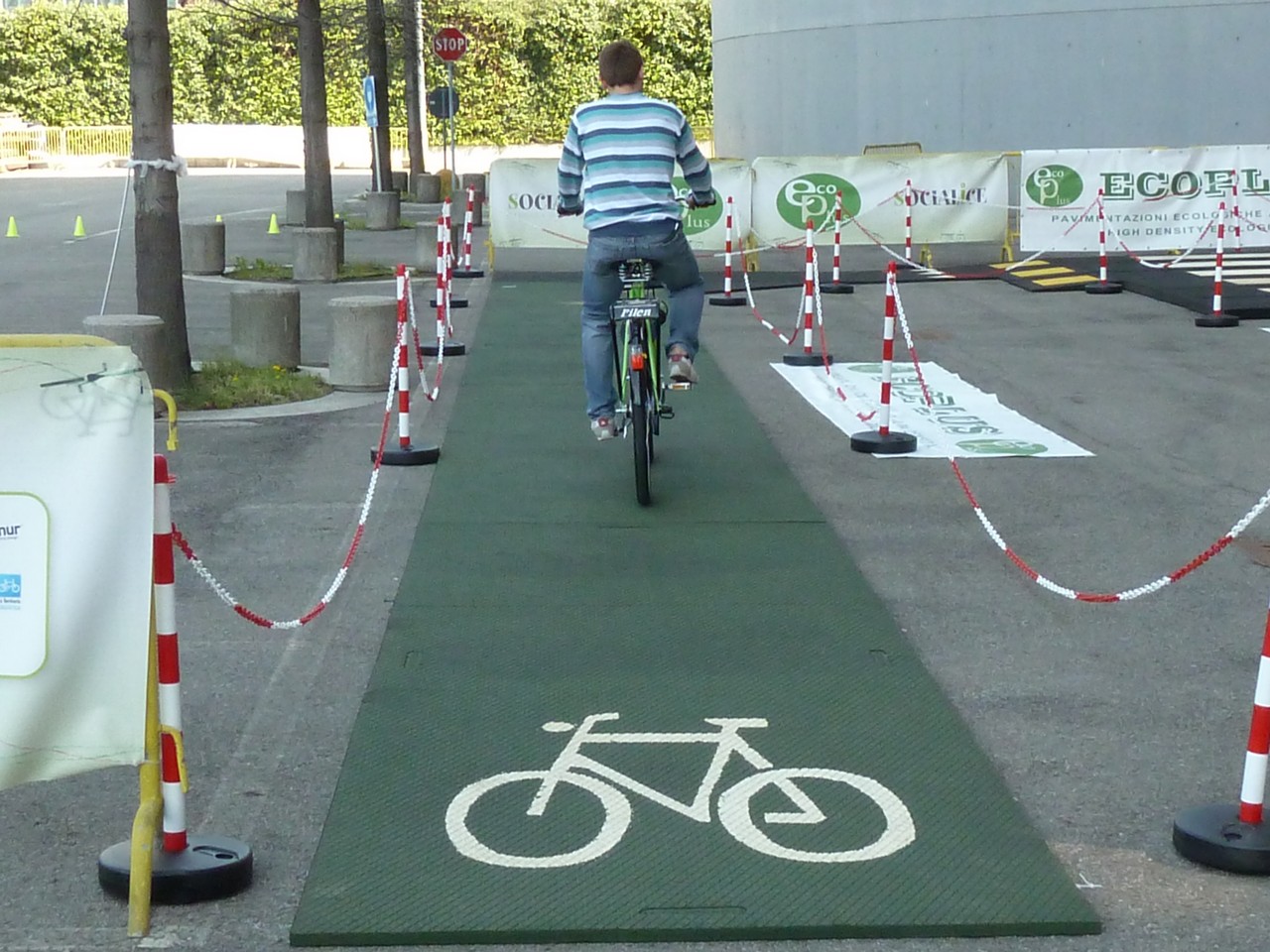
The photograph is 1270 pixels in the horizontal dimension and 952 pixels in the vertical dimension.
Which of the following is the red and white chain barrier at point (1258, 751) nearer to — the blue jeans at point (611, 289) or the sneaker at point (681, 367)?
the blue jeans at point (611, 289)

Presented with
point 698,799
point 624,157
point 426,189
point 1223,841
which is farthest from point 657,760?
point 426,189

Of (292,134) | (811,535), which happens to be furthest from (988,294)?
(292,134)

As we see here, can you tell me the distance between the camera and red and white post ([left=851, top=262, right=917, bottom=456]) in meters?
10.4

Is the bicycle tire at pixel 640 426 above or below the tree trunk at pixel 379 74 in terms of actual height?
below

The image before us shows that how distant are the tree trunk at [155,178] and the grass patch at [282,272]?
9.46 m

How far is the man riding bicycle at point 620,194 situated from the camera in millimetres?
8961

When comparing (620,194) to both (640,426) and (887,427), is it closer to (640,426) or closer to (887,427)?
(640,426)

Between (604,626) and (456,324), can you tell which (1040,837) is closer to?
(604,626)

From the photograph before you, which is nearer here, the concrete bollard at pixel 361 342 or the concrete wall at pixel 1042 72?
the concrete bollard at pixel 361 342

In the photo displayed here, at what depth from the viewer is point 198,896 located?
4.46 meters

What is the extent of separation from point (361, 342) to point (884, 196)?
11.3 m

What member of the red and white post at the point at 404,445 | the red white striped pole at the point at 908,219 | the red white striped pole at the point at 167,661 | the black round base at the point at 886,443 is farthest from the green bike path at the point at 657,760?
the red white striped pole at the point at 908,219

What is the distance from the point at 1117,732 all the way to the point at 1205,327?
38.8ft

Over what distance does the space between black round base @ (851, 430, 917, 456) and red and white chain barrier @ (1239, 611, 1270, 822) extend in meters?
5.83
